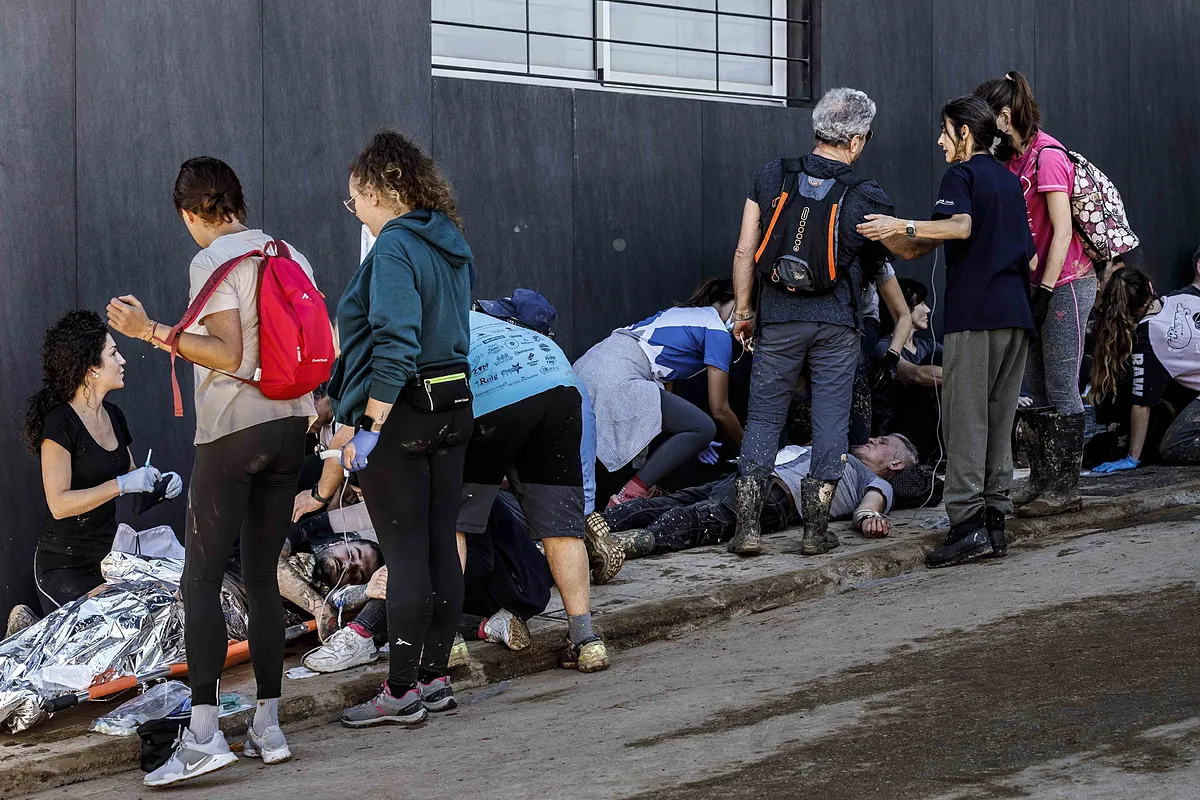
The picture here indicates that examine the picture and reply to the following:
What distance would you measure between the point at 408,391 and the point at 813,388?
2.74 meters

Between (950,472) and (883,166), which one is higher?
(883,166)

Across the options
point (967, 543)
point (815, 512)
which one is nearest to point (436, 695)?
point (815, 512)

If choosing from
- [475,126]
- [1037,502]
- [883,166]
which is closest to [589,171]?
[475,126]

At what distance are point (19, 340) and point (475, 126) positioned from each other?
8.72 feet

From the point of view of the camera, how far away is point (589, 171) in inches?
323

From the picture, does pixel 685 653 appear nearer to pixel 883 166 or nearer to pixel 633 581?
pixel 633 581

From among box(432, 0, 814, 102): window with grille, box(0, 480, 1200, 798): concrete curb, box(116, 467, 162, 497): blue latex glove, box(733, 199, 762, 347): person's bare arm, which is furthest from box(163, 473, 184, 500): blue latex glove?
box(432, 0, 814, 102): window with grille

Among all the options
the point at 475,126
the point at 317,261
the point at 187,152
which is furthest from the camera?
the point at 475,126

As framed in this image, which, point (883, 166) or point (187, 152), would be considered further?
point (883, 166)

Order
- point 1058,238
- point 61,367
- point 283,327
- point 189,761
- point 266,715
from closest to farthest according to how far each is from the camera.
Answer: point 189,761
point 283,327
point 266,715
point 61,367
point 1058,238

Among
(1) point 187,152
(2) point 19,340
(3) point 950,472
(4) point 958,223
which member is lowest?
A: (3) point 950,472

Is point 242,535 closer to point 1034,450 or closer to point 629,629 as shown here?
point 629,629

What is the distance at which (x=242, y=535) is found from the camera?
171 inches

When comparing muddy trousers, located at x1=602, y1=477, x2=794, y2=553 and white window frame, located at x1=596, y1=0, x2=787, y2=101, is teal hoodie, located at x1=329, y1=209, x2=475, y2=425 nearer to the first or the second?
muddy trousers, located at x1=602, y1=477, x2=794, y2=553
